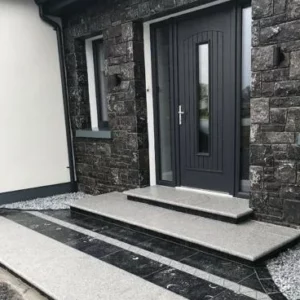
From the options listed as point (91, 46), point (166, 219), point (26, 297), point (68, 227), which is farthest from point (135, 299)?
point (91, 46)

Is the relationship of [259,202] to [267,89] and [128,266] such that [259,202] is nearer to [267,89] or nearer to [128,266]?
[267,89]

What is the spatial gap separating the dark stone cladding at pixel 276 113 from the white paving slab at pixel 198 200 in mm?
240

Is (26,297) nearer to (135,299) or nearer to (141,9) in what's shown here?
(135,299)

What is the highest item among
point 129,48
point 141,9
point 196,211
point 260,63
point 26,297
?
point 141,9

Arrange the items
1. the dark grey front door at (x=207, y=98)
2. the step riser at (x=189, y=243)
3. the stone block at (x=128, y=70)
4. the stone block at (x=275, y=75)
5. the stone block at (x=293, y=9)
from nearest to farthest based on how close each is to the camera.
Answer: the step riser at (x=189, y=243) → the stone block at (x=293, y=9) → the stone block at (x=275, y=75) → the dark grey front door at (x=207, y=98) → the stone block at (x=128, y=70)

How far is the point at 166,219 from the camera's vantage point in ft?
10.8

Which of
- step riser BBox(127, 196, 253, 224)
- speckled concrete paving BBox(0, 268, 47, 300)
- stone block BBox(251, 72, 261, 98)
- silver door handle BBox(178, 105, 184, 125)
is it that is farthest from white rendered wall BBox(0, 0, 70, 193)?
stone block BBox(251, 72, 261, 98)

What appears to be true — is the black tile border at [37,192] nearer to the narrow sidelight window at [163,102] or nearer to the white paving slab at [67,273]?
the white paving slab at [67,273]

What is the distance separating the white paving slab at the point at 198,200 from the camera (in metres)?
3.12

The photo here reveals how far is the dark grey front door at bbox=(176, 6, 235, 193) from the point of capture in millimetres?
3471

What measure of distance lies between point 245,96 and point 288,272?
1752 mm

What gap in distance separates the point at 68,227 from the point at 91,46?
2.69 meters

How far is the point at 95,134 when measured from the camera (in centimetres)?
468

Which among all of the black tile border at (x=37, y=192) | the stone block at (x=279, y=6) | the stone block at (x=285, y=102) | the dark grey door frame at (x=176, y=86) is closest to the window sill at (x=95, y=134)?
the dark grey door frame at (x=176, y=86)
